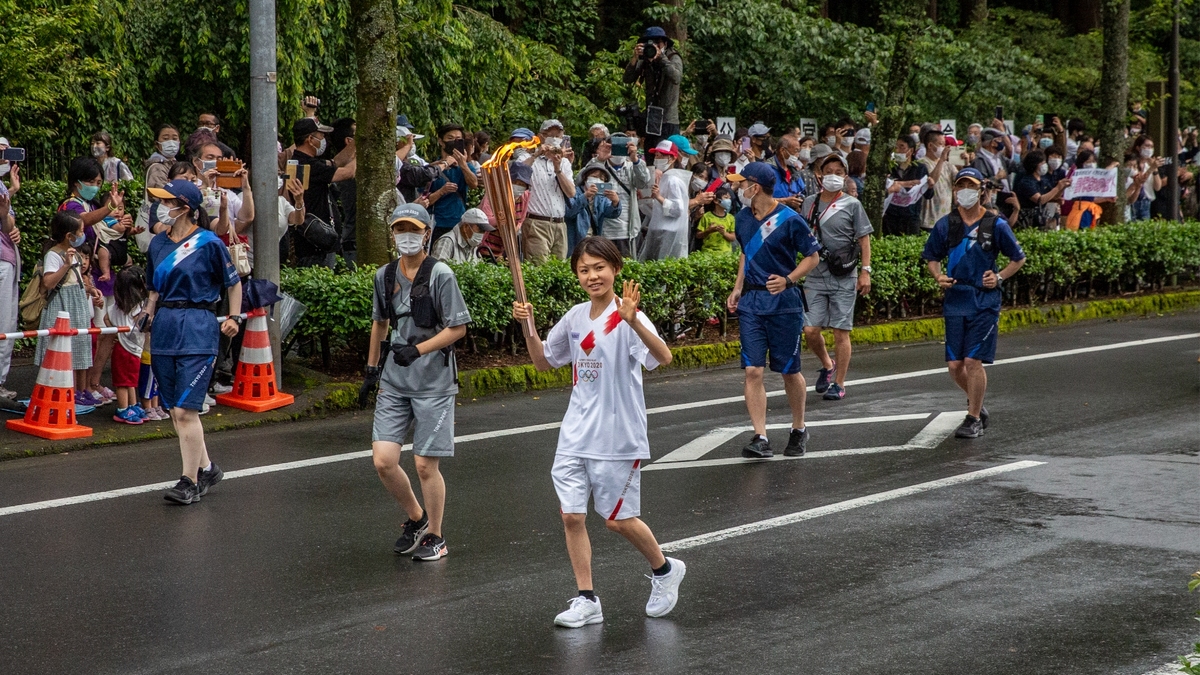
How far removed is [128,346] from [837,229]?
591 centimetres

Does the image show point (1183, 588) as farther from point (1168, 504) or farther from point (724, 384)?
point (724, 384)

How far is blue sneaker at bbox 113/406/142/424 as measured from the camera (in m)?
10.5

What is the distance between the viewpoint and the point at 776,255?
10.1 m

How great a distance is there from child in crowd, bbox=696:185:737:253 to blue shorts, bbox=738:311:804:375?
5948 mm

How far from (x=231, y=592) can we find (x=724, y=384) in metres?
7.16

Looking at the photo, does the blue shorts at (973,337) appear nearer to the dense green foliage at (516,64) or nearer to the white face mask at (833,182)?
the white face mask at (833,182)

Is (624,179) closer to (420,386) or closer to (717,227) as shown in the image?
(717,227)

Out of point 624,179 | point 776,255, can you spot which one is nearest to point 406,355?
point 776,255

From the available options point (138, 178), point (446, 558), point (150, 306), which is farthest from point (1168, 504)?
point (138, 178)

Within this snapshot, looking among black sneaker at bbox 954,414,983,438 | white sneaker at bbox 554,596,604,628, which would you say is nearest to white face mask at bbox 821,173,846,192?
black sneaker at bbox 954,414,983,438

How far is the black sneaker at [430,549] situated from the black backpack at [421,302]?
91cm

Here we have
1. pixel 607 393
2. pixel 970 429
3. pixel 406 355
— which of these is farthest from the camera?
pixel 970 429

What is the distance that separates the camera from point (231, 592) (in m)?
6.63

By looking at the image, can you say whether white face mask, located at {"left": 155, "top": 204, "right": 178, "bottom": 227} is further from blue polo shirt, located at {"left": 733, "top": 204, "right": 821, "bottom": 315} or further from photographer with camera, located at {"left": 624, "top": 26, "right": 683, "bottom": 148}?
photographer with camera, located at {"left": 624, "top": 26, "right": 683, "bottom": 148}
